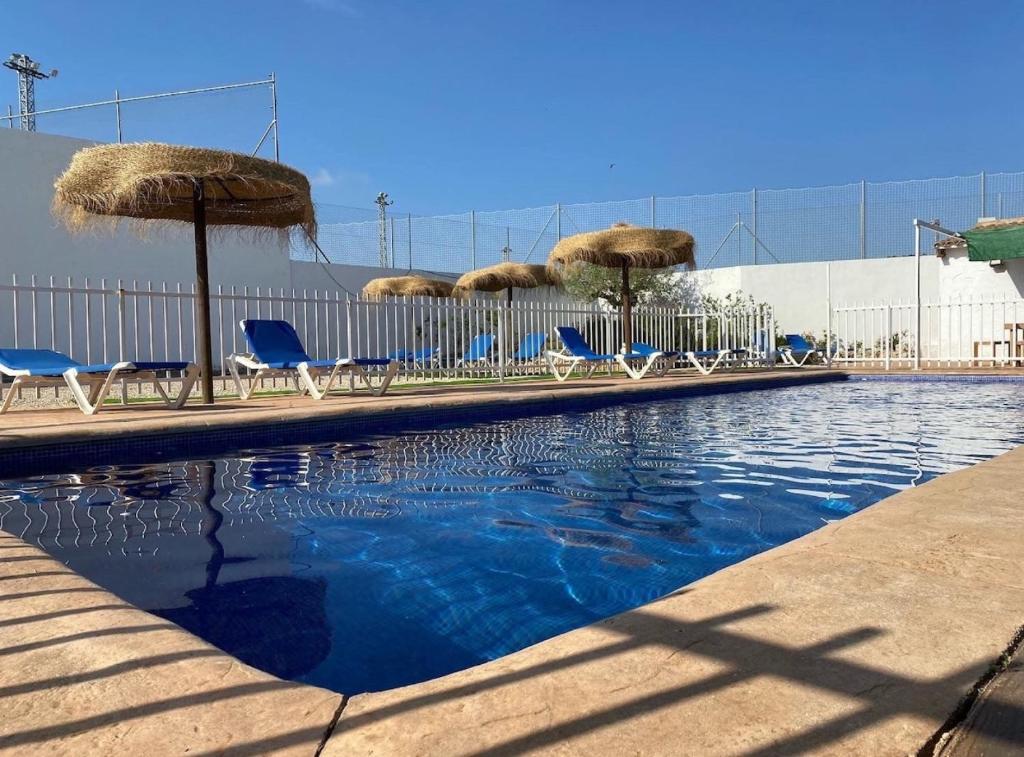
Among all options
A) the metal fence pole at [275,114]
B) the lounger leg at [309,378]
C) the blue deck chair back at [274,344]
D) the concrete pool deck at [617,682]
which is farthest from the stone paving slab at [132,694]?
the metal fence pole at [275,114]

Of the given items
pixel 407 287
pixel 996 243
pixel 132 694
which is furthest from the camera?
pixel 407 287

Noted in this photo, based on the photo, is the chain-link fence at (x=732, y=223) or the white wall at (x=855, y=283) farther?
the chain-link fence at (x=732, y=223)

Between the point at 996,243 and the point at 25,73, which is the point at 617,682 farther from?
the point at 25,73

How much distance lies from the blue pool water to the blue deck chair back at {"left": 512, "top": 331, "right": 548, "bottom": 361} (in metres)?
6.36

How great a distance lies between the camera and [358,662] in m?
2.02

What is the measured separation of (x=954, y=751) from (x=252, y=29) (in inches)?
651

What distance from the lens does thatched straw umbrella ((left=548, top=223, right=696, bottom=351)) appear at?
11.1m

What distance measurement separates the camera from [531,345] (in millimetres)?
12859

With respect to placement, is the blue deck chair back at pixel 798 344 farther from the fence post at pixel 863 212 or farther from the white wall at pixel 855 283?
the fence post at pixel 863 212

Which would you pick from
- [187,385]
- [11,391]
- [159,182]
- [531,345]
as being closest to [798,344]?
[531,345]

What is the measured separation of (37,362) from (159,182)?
70.6 inches

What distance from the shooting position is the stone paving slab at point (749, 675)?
45.2 inches

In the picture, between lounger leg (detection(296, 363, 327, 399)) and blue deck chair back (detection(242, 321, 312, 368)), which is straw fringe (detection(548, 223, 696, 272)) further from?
lounger leg (detection(296, 363, 327, 399))

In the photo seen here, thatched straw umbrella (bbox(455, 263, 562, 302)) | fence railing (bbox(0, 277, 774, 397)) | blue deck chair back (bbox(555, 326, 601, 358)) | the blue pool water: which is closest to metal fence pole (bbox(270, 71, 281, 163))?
fence railing (bbox(0, 277, 774, 397))
